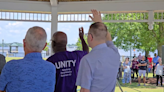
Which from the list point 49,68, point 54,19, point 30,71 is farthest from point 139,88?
point 30,71

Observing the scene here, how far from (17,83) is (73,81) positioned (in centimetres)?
93

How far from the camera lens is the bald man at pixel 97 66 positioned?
162 cm

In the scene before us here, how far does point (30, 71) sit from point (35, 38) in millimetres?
245

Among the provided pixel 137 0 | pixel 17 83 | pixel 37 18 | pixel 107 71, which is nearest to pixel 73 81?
pixel 107 71

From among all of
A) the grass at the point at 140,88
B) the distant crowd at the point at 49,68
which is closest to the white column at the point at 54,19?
the grass at the point at 140,88

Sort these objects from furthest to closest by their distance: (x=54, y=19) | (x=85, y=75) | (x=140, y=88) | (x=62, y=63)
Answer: (x=140, y=88) < (x=54, y=19) < (x=62, y=63) < (x=85, y=75)

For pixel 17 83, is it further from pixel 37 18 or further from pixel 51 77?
pixel 37 18

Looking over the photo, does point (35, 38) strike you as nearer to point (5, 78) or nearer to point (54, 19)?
point (5, 78)

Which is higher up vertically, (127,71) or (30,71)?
(30,71)

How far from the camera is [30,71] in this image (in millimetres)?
1550

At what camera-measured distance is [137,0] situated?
6.97 m

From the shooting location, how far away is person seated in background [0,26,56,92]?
151cm

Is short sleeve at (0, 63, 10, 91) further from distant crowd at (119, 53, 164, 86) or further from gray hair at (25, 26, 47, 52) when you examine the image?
distant crowd at (119, 53, 164, 86)

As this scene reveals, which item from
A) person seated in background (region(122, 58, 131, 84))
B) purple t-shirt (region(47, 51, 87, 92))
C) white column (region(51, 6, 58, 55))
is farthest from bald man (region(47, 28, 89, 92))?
person seated in background (region(122, 58, 131, 84))
